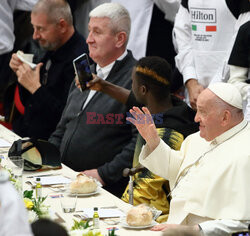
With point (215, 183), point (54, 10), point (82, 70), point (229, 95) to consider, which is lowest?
point (215, 183)

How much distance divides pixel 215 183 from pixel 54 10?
3638 millimetres

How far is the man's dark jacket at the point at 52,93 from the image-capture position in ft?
20.9

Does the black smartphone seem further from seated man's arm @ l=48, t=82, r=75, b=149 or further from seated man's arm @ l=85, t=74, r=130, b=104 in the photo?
seated man's arm @ l=48, t=82, r=75, b=149

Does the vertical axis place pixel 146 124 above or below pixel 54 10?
below

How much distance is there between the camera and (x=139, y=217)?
11.2 ft

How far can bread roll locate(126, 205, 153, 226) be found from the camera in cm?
340

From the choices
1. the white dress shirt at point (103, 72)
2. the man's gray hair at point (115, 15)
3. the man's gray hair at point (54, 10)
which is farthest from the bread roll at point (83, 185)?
the man's gray hair at point (54, 10)

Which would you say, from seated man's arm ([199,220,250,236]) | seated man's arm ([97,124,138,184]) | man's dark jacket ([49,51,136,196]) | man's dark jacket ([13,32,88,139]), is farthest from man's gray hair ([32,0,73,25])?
seated man's arm ([199,220,250,236])

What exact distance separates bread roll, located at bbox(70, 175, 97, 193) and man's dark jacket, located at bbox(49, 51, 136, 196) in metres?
1.03

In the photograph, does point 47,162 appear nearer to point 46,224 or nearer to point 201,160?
point 201,160

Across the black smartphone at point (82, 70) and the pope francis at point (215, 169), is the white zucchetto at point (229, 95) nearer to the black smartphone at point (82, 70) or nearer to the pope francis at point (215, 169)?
→ the pope francis at point (215, 169)

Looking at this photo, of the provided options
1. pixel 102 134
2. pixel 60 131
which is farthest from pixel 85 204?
pixel 60 131

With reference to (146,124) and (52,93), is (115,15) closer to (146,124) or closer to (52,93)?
(52,93)

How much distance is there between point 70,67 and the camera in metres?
6.55
